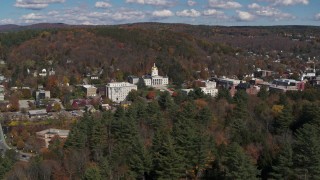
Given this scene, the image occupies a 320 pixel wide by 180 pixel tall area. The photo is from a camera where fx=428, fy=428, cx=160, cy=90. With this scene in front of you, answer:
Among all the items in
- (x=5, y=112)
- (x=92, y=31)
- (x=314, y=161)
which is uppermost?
(x=92, y=31)

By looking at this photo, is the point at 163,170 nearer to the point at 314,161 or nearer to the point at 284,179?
the point at 284,179

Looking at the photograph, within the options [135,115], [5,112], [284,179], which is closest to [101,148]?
[135,115]

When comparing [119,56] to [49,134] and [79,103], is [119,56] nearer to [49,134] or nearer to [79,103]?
[79,103]

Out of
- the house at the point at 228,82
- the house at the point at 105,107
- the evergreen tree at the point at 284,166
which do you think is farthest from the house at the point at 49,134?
the house at the point at 228,82

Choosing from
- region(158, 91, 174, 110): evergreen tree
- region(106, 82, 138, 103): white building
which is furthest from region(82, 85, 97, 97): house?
region(158, 91, 174, 110): evergreen tree

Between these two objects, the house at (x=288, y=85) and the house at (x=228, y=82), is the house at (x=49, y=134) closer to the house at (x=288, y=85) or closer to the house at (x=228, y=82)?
the house at (x=288, y=85)
